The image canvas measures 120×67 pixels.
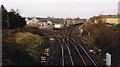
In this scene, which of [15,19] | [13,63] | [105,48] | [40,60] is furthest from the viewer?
[15,19]

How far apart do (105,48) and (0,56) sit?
9336 mm

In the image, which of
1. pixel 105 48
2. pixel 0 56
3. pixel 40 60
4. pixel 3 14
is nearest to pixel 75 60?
pixel 40 60

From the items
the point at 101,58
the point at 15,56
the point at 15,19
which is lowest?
the point at 101,58

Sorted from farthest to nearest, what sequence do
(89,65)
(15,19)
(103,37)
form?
1. (15,19)
2. (103,37)
3. (89,65)

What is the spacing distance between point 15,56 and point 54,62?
290 cm

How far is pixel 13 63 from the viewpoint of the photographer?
10922 millimetres

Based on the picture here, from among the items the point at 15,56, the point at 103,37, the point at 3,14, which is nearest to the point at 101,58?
the point at 103,37

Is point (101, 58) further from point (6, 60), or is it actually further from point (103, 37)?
point (6, 60)

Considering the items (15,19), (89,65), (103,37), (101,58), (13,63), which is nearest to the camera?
(13,63)

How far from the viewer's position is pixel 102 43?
1762cm

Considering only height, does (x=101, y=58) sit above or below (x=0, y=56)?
below

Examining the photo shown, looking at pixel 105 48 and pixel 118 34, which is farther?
pixel 118 34

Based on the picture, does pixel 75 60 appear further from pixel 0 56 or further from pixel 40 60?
pixel 0 56

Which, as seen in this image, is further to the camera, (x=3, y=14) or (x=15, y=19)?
(x=15, y=19)
